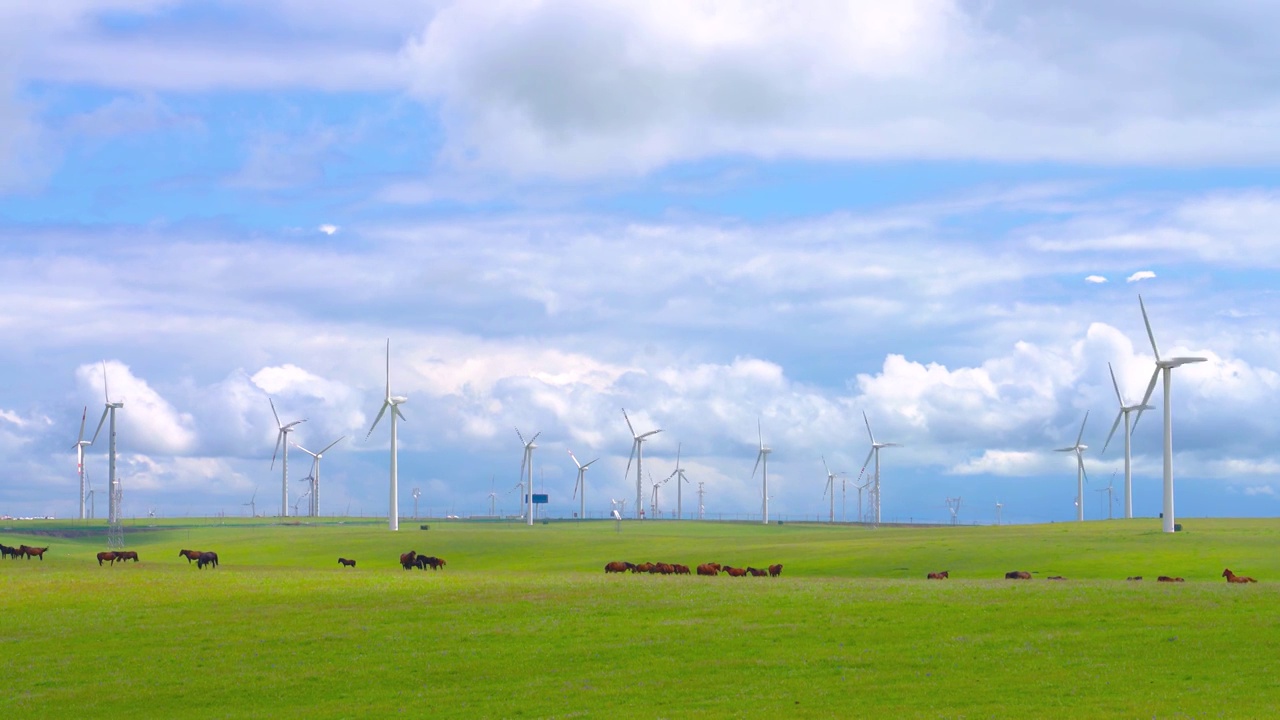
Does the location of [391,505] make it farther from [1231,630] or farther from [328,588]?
[1231,630]

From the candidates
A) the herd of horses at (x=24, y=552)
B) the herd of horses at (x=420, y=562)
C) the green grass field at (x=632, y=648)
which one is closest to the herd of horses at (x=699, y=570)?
the green grass field at (x=632, y=648)

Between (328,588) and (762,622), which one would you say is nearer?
(762,622)

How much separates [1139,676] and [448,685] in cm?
1713

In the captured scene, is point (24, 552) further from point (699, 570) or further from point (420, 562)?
point (699, 570)

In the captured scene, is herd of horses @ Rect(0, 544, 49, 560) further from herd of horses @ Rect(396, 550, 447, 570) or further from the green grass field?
the green grass field

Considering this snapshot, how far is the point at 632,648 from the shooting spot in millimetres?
37000

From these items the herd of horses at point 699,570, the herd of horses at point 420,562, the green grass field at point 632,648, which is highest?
the green grass field at point 632,648

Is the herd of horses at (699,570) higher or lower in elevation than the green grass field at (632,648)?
lower

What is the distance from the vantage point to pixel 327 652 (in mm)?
37719

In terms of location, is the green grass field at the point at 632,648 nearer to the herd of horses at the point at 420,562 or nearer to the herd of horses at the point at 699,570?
the herd of horses at the point at 699,570

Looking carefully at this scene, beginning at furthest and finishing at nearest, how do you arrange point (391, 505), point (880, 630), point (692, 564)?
point (391, 505) → point (692, 564) → point (880, 630)

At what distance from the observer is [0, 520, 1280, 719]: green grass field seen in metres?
29.5

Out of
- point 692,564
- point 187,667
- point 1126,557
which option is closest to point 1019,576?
point 1126,557

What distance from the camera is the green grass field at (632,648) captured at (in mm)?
29531
